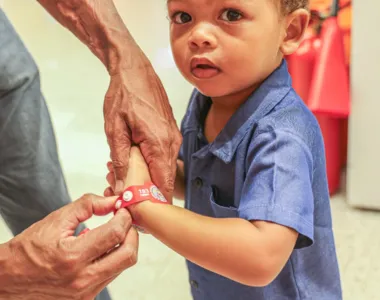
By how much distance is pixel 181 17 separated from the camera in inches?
30.7

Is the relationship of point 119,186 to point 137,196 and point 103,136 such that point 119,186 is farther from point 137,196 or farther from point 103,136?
point 103,136

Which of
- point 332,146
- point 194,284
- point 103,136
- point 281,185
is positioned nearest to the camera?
point 281,185

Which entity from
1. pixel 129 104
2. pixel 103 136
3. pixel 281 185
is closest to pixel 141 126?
pixel 129 104

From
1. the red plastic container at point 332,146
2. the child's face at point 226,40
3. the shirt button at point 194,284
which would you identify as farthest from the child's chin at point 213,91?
the red plastic container at point 332,146

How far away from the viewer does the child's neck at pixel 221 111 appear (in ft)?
2.72

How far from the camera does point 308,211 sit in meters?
0.72

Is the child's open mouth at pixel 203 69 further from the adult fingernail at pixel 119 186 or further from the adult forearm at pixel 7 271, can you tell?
the adult forearm at pixel 7 271

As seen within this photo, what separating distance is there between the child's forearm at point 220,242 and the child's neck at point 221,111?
6.9 inches

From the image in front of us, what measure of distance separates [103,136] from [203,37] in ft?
4.92

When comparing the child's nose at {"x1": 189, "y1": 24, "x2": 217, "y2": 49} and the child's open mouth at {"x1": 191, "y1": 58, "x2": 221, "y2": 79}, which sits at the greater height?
the child's nose at {"x1": 189, "y1": 24, "x2": 217, "y2": 49}

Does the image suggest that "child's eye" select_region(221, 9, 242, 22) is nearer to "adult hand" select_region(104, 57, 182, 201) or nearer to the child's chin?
the child's chin

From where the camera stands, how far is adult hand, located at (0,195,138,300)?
74cm

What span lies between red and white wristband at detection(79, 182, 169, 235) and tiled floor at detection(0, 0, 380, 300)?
74 centimetres

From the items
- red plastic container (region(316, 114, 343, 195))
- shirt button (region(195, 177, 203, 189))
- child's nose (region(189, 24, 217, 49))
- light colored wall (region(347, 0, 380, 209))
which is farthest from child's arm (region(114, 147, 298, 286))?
red plastic container (region(316, 114, 343, 195))
